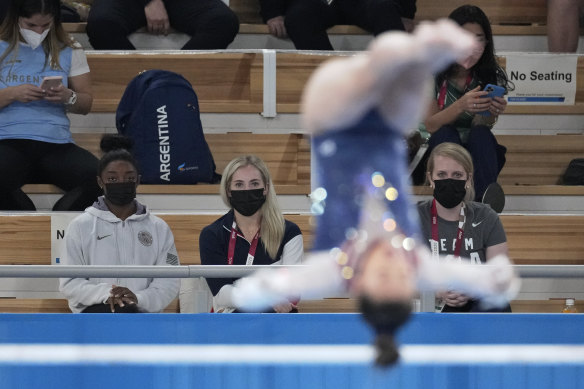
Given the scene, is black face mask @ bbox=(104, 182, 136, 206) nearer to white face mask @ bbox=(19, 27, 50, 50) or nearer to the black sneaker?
white face mask @ bbox=(19, 27, 50, 50)

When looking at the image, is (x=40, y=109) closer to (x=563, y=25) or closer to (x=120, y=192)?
(x=120, y=192)

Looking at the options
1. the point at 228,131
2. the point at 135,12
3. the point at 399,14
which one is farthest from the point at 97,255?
the point at 399,14

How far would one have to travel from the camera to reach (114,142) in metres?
4.40

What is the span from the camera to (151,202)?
4715 millimetres

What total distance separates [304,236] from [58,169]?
1147mm

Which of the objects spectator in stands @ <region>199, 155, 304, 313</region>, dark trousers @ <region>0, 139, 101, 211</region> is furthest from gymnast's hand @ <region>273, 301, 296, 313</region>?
dark trousers @ <region>0, 139, 101, 211</region>

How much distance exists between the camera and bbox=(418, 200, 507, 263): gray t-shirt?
2783 mm

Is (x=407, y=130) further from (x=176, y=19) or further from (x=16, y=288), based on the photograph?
(x=176, y=19)

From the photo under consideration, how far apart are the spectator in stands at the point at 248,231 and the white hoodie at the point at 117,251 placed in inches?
12.7

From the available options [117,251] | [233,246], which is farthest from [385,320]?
[117,251]

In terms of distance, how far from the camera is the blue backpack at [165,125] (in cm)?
452

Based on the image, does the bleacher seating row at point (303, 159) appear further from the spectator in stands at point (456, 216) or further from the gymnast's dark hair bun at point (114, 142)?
the spectator in stands at point (456, 216)

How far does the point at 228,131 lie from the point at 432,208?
2596mm

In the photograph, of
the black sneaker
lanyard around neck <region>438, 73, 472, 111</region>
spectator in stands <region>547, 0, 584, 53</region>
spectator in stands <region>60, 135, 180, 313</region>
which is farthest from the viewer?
spectator in stands <region>547, 0, 584, 53</region>
